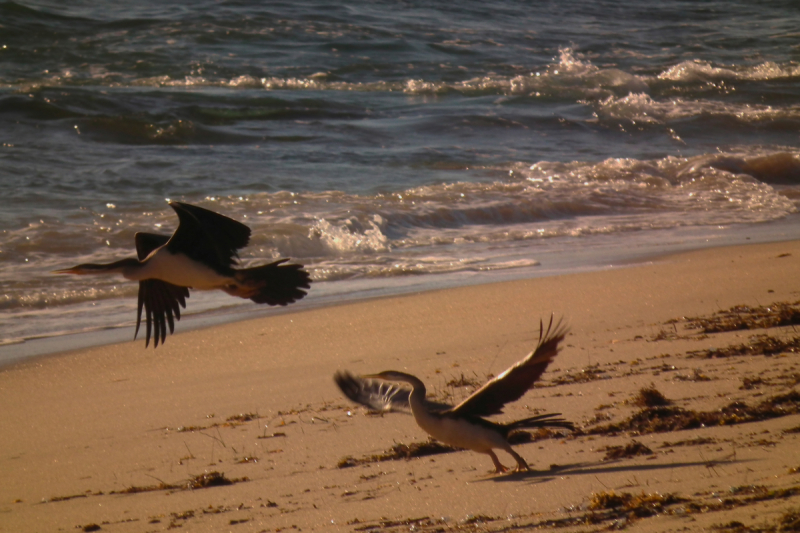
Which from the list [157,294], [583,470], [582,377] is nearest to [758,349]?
[582,377]

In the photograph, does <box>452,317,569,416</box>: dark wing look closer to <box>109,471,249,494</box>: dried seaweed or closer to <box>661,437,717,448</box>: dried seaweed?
<box>661,437,717,448</box>: dried seaweed

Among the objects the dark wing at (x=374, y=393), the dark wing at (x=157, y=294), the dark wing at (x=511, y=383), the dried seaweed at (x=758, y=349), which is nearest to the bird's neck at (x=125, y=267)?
the dark wing at (x=157, y=294)

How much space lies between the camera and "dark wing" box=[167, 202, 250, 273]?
13.5 feet

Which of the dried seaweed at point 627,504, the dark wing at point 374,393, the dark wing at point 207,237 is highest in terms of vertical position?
the dark wing at point 207,237

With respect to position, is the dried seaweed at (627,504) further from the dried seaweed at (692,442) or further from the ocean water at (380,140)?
the ocean water at (380,140)

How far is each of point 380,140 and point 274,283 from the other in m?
11.2

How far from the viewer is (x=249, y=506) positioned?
→ 130 inches

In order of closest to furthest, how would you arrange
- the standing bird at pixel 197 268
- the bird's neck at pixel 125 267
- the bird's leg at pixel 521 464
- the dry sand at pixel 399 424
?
the dry sand at pixel 399 424 → the bird's leg at pixel 521 464 → the bird's neck at pixel 125 267 → the standing bird at pixel 197 268

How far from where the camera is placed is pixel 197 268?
412cm

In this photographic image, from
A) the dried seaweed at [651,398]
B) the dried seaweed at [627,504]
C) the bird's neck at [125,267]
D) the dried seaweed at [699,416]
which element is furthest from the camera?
the bird's neck at [125,267]

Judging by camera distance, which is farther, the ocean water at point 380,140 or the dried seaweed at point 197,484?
the ocean water at point 380,140

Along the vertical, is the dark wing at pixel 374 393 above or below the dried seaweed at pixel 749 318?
above

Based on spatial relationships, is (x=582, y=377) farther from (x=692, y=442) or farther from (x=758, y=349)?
(x=692, y=442)

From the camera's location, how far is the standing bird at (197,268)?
161 inches
